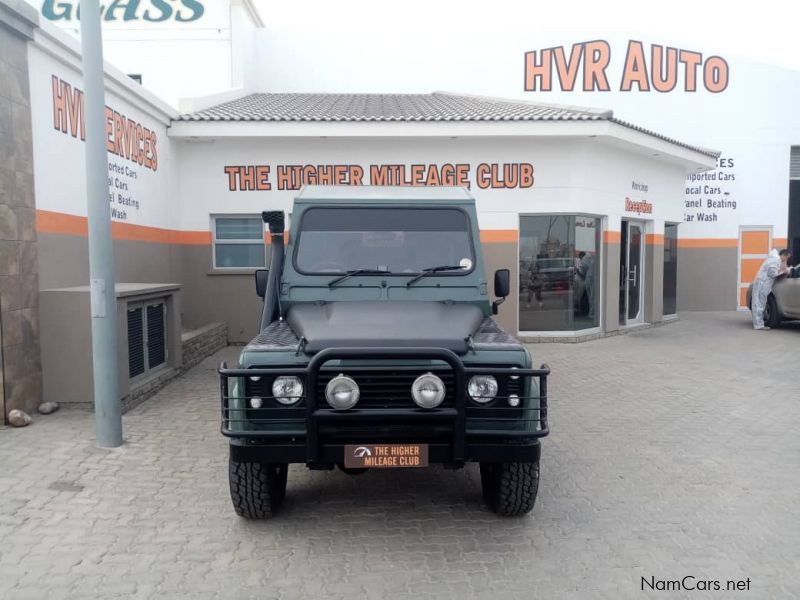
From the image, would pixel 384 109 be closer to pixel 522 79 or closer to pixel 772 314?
pixel 522 79

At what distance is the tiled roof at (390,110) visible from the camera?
33.5 feet

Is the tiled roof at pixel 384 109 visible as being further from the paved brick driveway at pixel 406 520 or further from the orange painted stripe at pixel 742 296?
the orange painted stripe at pixel 742 296

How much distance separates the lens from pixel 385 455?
348 centimetres

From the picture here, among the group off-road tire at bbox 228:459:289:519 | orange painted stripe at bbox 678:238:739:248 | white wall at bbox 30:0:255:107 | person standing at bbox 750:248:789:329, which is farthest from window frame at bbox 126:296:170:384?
orange painted stripe at bbox 678:238:739:248

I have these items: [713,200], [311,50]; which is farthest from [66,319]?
[713,200]

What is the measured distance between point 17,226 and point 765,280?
12956mm

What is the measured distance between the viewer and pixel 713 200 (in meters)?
15.8

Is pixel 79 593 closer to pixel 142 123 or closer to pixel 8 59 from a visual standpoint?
pixel 8 59

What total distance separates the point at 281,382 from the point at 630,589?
207cm

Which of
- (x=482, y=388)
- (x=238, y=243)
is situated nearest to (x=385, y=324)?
(x=482, y=388)

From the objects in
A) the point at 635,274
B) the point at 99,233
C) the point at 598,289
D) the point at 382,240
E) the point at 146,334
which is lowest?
the point at 146,334

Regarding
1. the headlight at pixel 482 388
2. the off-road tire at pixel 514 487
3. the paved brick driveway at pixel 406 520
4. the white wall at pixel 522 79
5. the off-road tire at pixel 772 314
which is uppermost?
the white wall at pixel 522 79

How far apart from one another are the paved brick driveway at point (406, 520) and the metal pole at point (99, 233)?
446 millimetres

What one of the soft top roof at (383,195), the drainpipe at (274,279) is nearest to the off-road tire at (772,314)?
the soft top roof at (383,195)
